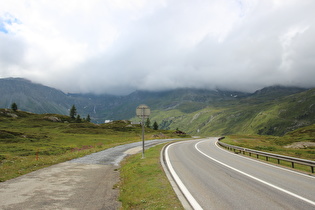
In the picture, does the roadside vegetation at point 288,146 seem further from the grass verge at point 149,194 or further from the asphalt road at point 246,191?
the grass verge at point 149,194

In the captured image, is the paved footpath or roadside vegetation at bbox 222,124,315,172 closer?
the paved footpath

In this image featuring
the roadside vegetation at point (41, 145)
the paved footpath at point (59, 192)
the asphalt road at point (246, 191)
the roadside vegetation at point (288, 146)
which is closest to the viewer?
the asphalt road at point (246, 191)

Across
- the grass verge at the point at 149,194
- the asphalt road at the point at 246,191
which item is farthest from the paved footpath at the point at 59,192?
the asphalt road at the point at 246,191

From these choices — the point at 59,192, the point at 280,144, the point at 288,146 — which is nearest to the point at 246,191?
the point at 59,192

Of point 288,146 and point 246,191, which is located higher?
point 246,191

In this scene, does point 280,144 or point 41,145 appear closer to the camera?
point 41,145

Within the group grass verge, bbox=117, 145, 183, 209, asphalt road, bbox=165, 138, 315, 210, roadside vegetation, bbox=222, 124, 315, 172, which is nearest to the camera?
grass verge, bbox=117, 145, 183, 209

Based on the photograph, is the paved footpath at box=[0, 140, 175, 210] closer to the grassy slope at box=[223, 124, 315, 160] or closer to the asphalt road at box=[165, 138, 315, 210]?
the asphalt road at box=[165, 138, 315, 210]

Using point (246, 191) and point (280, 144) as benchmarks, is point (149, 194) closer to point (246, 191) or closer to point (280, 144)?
point (246, 191)

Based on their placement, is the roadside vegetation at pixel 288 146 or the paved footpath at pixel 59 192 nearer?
the paved footpath at pixel 59 192

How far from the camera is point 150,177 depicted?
11.6m

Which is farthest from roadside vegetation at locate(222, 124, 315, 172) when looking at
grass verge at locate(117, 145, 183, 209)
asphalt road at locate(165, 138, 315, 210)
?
grass verge at locate(117, 145, 183, 209)

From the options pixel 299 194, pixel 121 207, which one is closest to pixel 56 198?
pixel 121 207

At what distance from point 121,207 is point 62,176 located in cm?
682
